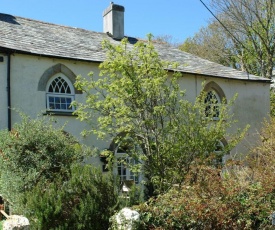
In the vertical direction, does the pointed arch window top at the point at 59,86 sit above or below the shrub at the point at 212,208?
above

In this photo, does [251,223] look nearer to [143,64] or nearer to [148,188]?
[148,188]

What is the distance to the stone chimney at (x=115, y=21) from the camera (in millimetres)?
20406

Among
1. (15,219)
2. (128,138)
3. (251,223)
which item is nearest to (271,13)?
(128,138)

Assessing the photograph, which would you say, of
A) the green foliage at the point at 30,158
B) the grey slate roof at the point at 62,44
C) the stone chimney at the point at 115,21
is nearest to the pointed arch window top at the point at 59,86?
the grey slate roof at the point at 62,44

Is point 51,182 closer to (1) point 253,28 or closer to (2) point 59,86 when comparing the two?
(2) point 59,86

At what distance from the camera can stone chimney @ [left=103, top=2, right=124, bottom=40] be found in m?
20.4

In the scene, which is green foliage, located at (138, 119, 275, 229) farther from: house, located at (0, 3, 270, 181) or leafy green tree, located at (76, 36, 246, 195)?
house, located at (0, 3, 270, 181)

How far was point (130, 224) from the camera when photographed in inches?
283

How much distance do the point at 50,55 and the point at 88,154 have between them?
5.21 meters

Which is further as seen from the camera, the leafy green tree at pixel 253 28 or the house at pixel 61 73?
the leafy green tree at pixel 253 28

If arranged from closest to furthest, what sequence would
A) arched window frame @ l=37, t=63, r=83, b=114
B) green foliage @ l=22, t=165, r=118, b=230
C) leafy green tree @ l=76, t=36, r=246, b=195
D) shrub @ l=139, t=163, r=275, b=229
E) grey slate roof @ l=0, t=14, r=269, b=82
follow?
shrub @ l=139, t=163, r=275, b=229
green foliage @ l=22, t=165, r=118, b=230
leafy green tree @ l=76, t=36, r=246, b=195
arched window frame @ l=37, t=63, r=83, b=114
grey slate roof @ l=0, t=14, r=269, b=82

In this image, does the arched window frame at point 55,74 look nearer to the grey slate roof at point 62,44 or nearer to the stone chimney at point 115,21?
the grey slate roof at point 62,44

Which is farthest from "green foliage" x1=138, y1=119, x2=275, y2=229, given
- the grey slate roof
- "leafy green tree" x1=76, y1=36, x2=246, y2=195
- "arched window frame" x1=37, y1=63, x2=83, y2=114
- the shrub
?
"arched window frame" x1=37, y1=63, x2=83, y2=114

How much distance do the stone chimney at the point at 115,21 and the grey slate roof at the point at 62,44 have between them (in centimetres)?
51
